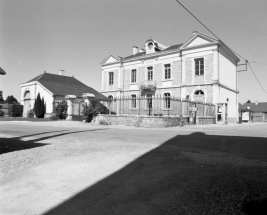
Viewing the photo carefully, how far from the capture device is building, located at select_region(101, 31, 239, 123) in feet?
73.4

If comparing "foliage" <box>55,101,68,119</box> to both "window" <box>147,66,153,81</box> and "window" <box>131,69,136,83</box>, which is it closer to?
"window" <box>131,69,136,83</box>

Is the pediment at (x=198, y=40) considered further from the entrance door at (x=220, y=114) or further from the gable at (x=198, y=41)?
the entrance door at (x=220, y=114)

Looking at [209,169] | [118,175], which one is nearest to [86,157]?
[118,175]

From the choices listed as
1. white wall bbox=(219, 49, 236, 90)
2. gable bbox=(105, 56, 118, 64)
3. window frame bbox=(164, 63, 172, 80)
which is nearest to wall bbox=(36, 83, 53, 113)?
→ gable bbox=(105, 56, 118, 64)

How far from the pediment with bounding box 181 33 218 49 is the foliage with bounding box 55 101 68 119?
15600mm

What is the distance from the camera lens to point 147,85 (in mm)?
27453

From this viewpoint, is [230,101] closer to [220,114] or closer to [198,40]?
[220,114]

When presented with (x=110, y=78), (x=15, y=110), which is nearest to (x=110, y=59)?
(x=110, y=78)

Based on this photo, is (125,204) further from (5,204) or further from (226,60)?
(226,60)

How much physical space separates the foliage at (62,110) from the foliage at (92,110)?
509 cm

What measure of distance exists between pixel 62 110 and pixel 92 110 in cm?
626

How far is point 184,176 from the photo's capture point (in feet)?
13.0

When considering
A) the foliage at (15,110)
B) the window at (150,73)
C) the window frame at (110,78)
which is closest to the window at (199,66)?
the window at (150,73)

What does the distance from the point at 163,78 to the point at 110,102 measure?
408 inches
